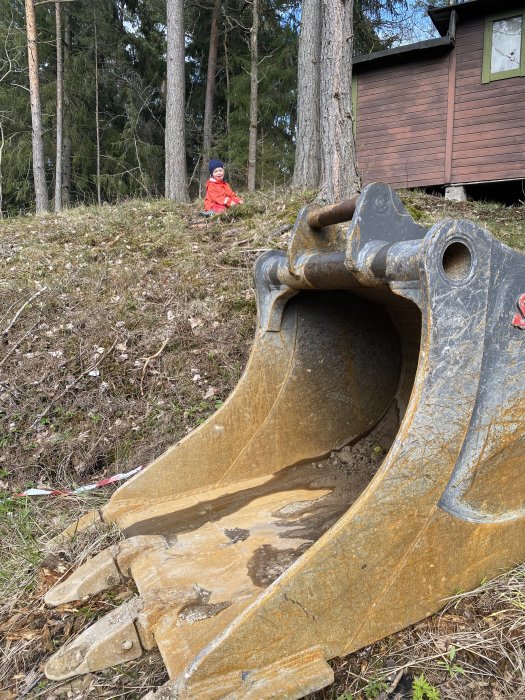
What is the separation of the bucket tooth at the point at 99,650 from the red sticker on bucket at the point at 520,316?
65.0 inches

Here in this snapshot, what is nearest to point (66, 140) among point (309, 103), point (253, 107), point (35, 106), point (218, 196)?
point (35, 106)

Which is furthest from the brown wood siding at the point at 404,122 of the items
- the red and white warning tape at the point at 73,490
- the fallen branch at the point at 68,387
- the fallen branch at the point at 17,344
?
the red and white warning tape at the point at 73,490

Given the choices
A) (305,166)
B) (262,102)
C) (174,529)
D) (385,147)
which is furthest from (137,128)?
(174,529)

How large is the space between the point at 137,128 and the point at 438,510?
21.5 meters

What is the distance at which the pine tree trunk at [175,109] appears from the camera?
11453 millimetres

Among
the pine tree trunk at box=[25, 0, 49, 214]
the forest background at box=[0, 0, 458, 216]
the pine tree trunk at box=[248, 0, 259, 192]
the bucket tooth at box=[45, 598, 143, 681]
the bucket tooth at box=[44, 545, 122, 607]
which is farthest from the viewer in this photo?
the forest background at box=[0, 0, 458, 216]

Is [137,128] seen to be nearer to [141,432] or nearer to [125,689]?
[141,432]

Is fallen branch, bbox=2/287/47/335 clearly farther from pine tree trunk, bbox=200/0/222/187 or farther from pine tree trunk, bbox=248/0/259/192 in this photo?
pine tree trunk, bbox=200/0/222/187

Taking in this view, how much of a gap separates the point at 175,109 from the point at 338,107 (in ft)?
21.8

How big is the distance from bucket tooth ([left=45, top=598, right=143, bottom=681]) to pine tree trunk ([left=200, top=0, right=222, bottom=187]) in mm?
17925

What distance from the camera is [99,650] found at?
5.66ft

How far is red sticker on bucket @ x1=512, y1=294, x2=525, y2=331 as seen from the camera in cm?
187

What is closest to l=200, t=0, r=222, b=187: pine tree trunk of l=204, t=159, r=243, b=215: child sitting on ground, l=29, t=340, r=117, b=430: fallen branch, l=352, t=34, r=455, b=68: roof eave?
l=352, t=34, r=455, b=68: roof eave

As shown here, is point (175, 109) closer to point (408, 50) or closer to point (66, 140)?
point (408, 50)
